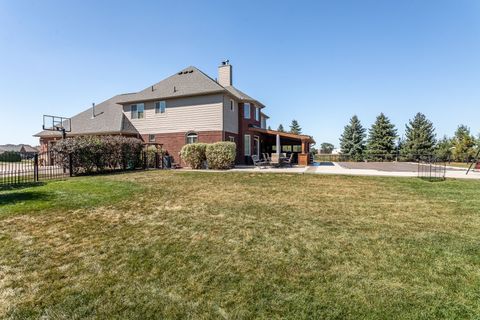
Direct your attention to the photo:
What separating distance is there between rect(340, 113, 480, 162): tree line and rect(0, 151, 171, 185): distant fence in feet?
87.7

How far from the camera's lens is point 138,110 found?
2084 centimetres

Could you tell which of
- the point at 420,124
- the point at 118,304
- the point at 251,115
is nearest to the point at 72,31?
the point at 251,115

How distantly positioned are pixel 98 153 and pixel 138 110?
26.4 ft

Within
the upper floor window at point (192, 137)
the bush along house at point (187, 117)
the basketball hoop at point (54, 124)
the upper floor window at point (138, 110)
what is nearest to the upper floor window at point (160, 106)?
the bush along house at point (187, 117)

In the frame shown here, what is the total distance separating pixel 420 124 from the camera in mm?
39938

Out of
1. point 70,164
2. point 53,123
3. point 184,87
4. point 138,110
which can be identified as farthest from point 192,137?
point 53,123

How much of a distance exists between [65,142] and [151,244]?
1229 cm

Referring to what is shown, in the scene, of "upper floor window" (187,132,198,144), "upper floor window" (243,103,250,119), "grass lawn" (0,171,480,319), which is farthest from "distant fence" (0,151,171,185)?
"upper floor window" (243,103,250,119)

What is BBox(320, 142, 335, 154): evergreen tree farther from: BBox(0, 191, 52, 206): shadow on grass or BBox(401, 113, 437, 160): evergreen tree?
BBox(0, 191, 52, 206): shadow on grass

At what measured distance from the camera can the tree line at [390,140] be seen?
36.0 meters

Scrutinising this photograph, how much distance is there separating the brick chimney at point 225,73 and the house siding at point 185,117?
5.09m

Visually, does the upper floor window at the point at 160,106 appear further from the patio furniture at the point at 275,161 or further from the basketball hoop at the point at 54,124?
the patio furniture at the point at 275,161

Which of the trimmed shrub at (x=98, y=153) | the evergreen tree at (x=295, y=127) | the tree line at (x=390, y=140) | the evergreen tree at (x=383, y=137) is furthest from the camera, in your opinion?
the evergreen tree at (x=295, y=127)

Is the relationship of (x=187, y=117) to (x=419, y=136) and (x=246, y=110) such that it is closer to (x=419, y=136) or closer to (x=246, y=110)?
(x=246, y=110)
